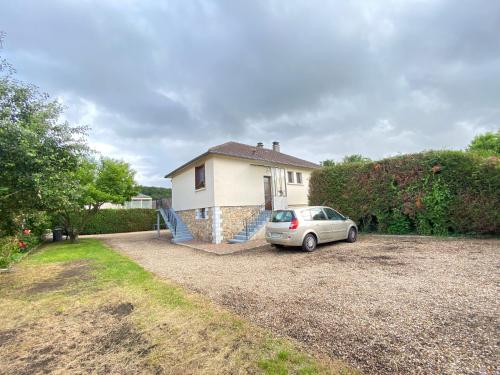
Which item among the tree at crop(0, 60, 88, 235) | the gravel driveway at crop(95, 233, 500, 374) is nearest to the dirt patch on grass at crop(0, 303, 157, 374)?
the gravel driveway at crop(95, 233, 500, 374)

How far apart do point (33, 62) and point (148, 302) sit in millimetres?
7996

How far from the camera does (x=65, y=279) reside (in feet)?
20.7

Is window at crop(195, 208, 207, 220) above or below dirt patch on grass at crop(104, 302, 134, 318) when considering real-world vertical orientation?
above

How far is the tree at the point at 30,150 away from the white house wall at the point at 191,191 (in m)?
6.71

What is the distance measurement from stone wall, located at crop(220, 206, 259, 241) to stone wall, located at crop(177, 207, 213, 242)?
76cm

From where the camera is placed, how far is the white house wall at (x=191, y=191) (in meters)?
12.8

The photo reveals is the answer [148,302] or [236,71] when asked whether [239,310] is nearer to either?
[148,302]

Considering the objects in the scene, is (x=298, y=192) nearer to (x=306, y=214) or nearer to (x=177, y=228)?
(x=306, y=214)

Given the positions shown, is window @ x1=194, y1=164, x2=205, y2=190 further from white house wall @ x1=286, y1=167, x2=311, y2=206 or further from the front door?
white house wall @ x1=286, y1=167, x2=311, y2=206

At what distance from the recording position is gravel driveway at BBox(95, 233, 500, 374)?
7.99ft

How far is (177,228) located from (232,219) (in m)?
4.43

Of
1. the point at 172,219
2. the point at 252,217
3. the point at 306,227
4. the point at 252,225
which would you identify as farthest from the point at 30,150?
the point at 172,219

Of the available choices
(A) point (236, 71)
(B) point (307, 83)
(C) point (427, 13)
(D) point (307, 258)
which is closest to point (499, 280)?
(D) point (307, 258)

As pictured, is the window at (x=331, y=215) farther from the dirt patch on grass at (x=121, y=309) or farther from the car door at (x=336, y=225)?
the dirt patch on grass at (x=121, y=309)
